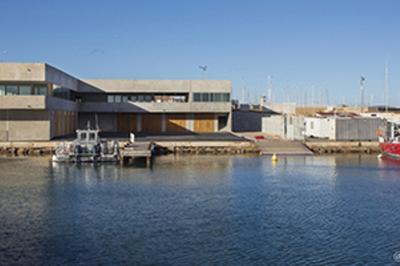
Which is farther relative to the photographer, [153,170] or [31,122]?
[31,122]

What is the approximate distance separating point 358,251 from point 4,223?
15.4 metres

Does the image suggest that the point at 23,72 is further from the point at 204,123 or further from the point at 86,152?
the point at 204,123

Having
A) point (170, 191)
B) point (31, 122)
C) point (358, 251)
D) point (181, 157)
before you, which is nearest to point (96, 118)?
point (31, 122)

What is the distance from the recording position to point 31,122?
208ft

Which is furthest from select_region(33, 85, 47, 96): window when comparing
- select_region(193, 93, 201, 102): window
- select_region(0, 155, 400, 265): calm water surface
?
select_region(193, 93, 201, 102): window

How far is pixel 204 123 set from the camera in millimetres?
82938

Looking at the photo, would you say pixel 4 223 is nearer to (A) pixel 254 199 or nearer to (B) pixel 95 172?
(A) pixel 254 199

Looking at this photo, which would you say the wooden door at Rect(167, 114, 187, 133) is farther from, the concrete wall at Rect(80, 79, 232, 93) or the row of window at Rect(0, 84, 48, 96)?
the row of window at Rect(0, 84, 48, 96)

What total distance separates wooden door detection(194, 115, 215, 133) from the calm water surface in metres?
33.8

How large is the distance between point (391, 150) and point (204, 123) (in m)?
29.9

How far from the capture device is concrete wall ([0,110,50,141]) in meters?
63.0

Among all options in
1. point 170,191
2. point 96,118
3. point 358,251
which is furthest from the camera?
point 96,118

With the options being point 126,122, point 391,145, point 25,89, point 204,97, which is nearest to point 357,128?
point 391,145

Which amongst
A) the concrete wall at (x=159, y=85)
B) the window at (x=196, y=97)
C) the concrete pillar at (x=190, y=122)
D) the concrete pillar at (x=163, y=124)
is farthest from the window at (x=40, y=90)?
the concrete pillar at (x=190, y=122)
